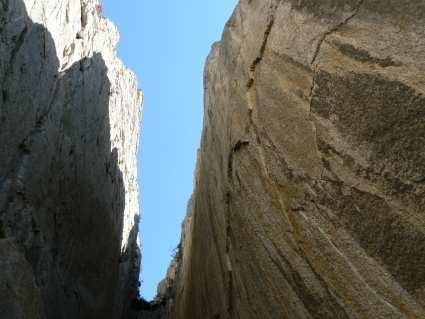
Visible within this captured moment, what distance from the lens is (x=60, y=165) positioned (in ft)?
37.1

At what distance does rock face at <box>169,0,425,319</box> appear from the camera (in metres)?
3.47

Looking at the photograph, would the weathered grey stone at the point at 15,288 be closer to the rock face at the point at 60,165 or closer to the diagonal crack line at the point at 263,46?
the rock face at the point at 60,165

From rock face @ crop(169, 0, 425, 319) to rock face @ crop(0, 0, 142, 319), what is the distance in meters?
3.38

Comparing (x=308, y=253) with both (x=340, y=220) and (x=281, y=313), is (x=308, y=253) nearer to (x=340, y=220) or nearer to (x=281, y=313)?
(x=340, y=220)

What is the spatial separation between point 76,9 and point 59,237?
273 inches

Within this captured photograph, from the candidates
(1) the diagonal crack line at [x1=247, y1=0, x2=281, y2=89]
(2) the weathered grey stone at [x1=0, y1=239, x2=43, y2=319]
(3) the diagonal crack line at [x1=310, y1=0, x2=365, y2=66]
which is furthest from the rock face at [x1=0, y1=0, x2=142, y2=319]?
(3) the diagonal crack line at [x1=310, y1=0, x2=365, y2=66]

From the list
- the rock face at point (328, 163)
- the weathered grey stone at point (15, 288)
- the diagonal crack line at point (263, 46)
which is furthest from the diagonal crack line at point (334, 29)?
the weathered grey stone at point (15, 288)

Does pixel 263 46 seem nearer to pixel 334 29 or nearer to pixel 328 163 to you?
pixel 334 29

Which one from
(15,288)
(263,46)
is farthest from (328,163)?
(15,288)

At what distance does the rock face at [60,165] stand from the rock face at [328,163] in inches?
133

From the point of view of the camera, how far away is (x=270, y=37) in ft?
19.9

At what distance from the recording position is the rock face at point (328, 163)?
347 cm

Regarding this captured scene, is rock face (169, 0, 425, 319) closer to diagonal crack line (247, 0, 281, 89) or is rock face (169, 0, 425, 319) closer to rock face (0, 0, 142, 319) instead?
diagonal crack line (247, 0, 281, 89)

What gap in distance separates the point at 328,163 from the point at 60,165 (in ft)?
26.8
